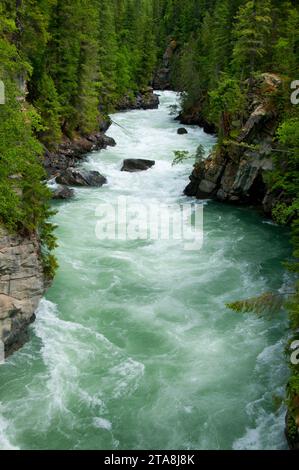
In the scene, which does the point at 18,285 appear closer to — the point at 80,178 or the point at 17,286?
the point at 17,286

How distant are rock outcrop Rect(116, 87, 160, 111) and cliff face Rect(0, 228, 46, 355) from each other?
47.9 m

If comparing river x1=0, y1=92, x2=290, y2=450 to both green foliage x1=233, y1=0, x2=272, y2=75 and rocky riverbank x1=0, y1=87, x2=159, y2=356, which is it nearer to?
rocky riverbank x1=0, y1=87, x2=159, y2=356

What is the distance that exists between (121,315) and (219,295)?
159 inches

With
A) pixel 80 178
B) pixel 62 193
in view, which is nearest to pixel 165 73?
pixel 80 178

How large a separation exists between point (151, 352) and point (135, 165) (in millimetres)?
21638

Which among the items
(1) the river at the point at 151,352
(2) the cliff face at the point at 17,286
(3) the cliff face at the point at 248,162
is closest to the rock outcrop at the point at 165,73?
(3) the cliff face at the point at 248,162

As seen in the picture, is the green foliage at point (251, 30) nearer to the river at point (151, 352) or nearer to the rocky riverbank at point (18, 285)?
the river at point (151, 352)

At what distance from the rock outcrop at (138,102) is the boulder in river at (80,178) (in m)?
30.0

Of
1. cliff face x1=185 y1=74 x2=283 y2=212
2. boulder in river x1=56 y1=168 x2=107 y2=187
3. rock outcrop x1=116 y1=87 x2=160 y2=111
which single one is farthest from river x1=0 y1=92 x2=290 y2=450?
rock outcrop x1=116 y1=87 x2=160 y2=111

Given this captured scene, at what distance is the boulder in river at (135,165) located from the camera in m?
34.6

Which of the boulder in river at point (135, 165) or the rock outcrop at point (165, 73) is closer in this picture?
the boulder in river at point (135, 165)

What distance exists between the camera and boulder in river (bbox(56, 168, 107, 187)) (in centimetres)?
3109
